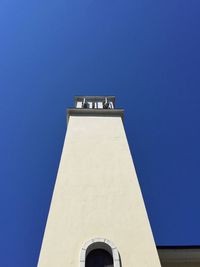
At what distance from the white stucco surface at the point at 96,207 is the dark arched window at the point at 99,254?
0.55 feet

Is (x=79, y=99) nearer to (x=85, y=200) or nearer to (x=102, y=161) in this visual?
(x=102, y=161)

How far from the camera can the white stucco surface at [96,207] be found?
8531 millimetres

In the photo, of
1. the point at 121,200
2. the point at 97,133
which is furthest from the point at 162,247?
the point at 97,133

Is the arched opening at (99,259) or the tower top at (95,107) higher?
the tower top at (95,107)

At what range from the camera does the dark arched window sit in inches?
326

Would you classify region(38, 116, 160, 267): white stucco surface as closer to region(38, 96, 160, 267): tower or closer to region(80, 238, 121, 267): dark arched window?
region(38, 96, 160, 267): tower

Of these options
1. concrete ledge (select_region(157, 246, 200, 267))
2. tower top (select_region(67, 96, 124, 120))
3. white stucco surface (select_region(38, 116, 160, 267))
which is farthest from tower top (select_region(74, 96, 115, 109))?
concrete ledge (select_region(157, 246, 200, 267))

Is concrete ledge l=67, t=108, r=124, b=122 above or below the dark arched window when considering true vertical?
above

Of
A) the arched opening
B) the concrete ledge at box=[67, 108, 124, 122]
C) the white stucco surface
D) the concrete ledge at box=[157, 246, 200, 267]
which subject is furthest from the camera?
the concrete ledge at box=[67, 108, 124, 122]

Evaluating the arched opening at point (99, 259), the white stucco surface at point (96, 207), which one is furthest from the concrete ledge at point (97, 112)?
the arched opening at point (99, 259)

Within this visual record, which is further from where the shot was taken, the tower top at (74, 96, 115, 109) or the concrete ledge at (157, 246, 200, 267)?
the tower top at (74, 96, 115, 109)

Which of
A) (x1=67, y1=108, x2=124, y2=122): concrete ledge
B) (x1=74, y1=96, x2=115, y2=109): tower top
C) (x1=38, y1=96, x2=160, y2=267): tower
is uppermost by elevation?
(x1=74, y1=96, x2=115, y2=109): tower top

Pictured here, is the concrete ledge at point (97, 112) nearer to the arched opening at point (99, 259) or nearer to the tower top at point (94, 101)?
the tower top at point (94, 101)

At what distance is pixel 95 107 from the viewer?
65.6ft
